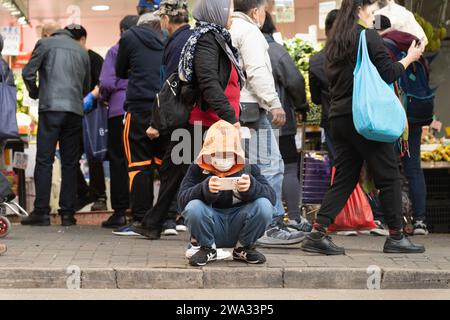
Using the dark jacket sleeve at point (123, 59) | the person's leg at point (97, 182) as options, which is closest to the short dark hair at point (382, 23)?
the dark jacket sleeve at point (123, 59)

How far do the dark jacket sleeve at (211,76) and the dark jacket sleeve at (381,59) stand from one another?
Result: 1.19m

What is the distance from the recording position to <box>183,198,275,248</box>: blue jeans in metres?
6.58

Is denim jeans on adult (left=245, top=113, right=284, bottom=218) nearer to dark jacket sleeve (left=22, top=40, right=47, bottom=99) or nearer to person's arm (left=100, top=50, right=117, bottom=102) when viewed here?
person's arm (left=100, top=50, right=117, bottom=102)

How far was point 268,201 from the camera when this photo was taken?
21.9 feet

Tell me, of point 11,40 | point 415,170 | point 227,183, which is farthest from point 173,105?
point 11,40

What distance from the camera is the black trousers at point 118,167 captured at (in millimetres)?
9539

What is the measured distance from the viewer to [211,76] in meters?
6.78

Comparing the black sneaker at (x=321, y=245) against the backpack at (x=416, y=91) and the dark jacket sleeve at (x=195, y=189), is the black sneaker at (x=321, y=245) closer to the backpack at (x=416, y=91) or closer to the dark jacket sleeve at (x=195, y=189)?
the dark jacket sleeve at (x=195, y=189)

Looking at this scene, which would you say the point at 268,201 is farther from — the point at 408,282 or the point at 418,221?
the point at 418,221

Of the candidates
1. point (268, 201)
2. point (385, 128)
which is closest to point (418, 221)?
point (385, 128)

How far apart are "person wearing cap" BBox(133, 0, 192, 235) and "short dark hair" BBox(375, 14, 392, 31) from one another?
1614mm

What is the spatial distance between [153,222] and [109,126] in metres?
1.68

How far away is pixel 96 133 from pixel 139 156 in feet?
6.24

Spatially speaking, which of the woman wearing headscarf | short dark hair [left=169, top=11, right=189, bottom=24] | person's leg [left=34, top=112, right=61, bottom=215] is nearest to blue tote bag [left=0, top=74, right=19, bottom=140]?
person's leg [left=34, top=112, right=61, bottom=215]
